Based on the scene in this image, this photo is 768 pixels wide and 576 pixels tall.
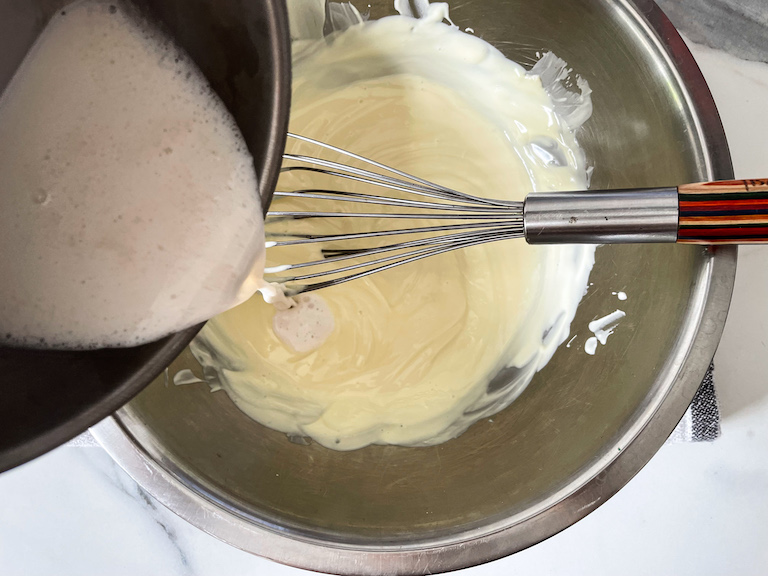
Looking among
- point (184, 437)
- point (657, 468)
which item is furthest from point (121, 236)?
point (657, 468)

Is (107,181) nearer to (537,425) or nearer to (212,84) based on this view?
(212,84)

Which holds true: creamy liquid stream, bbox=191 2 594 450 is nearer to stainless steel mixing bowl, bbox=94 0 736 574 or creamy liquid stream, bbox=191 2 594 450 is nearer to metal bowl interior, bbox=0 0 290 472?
stainless steel mixing bowl, bbox=94 0 736 574

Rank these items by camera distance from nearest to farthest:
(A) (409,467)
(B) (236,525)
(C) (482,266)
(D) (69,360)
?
(D) (69,360), (B) (236,525), (A) (409,467), (C) (482,266)

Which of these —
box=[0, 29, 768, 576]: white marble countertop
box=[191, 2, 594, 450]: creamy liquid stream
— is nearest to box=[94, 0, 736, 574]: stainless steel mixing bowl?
box=[191, 2, 594, 450]: creamy liquid stream

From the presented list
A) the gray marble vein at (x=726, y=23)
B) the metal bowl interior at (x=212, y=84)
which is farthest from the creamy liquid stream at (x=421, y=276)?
the metal bowl interior at (x=212, y=84)

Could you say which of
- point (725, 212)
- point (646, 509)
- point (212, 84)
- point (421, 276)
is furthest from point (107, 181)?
point (646, 509)

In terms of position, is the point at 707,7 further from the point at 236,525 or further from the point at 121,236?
the point at 236,525
